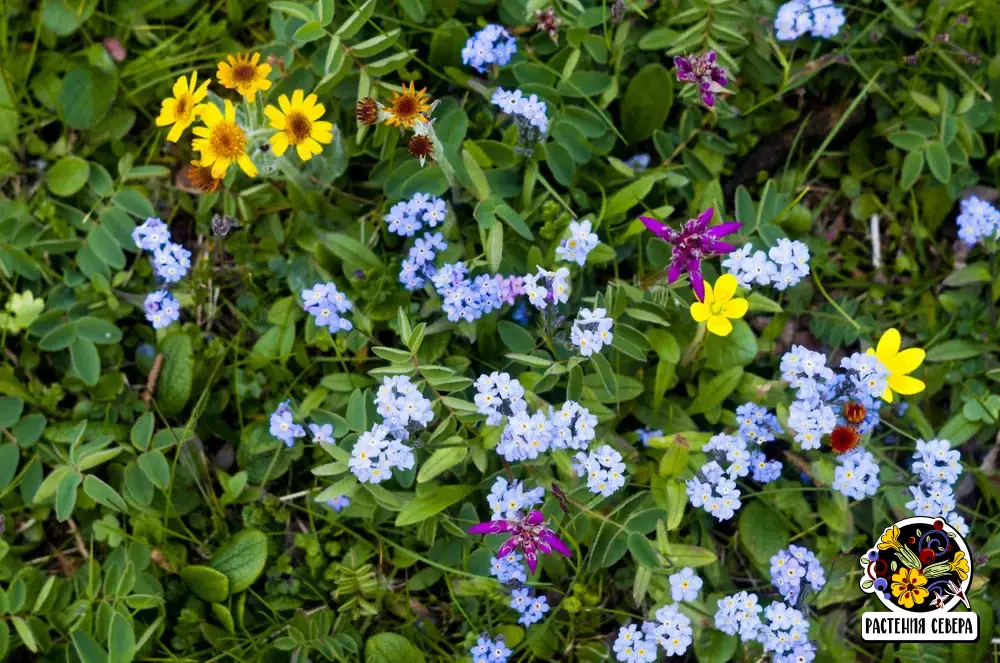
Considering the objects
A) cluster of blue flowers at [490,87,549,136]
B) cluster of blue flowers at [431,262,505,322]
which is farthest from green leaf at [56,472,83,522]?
cluster of blue flowers at [490,87,549,136]

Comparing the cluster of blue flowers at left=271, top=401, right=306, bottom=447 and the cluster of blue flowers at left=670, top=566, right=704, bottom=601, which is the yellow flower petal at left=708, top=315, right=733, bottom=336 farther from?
the cluster of blue flowers at left=271, top=401, right=306, bottom=447

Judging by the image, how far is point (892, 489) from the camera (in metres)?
3.58

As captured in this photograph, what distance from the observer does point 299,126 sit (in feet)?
11.3

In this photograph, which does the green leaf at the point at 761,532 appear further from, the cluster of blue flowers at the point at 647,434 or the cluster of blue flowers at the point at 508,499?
the cluster of blue flowers at the point at 508,499

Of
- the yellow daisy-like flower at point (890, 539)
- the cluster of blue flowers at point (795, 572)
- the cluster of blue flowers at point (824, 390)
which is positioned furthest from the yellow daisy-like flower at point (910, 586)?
the cluster of blue flowers at point (824, 390)

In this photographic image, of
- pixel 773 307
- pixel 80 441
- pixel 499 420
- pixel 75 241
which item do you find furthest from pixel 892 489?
pixel 75 241

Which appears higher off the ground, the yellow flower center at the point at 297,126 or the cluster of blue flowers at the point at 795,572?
the yellow flower center at the point at 297,126

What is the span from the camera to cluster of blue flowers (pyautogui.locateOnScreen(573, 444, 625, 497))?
3162mm

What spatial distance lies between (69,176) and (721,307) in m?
3.06

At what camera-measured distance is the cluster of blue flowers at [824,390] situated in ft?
10.5

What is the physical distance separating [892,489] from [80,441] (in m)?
3.55

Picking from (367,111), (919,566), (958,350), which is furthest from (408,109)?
(919,566)

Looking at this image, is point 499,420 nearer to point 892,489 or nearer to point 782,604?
point 782,604

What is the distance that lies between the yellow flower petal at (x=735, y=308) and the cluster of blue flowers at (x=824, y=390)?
0.96ft
